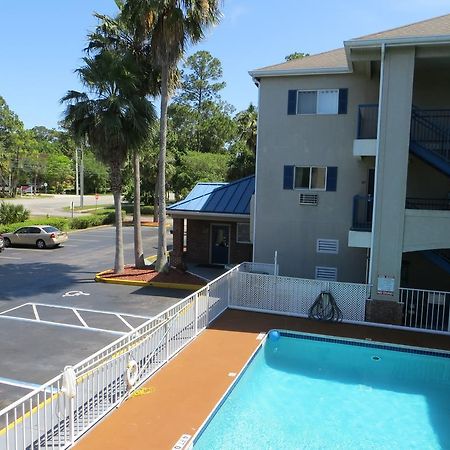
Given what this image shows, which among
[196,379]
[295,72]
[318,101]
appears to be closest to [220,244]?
[318,101]

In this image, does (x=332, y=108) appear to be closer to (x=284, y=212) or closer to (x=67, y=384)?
(x=284, y=212)

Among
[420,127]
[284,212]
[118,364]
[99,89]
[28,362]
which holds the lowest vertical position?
[28,362]

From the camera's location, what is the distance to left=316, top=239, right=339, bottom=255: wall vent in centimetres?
1736

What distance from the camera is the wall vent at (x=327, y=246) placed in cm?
1736

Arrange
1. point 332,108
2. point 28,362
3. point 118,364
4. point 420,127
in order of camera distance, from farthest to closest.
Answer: point 332,108 < point 420,127 < point 28,362 < point 118,364

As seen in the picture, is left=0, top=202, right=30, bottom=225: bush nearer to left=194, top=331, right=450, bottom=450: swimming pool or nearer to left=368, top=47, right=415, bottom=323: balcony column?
left=194, top=331, right=450, bottom=450: swimming pool

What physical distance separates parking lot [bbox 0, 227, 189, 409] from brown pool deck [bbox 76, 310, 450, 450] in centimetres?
249

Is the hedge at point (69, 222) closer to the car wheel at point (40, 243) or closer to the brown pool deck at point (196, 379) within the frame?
the car wheel at point (40, 243)

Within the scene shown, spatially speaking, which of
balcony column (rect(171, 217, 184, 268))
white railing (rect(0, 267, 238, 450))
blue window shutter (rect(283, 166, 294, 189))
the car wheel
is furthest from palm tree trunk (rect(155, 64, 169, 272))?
the car wheel

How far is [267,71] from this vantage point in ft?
56.5

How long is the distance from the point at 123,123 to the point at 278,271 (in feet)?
30.5

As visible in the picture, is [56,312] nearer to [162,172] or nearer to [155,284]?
[155,284]

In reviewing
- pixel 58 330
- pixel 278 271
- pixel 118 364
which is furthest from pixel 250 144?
pixel 118 364

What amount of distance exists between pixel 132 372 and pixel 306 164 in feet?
36.4
